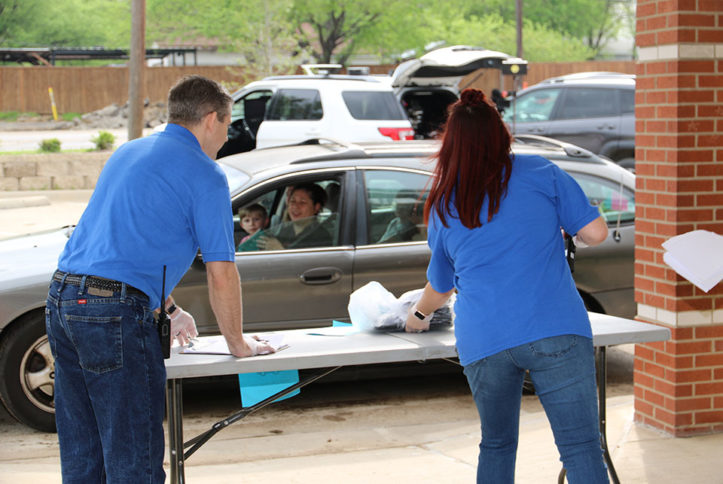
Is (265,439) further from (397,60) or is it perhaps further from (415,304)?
(397,60)

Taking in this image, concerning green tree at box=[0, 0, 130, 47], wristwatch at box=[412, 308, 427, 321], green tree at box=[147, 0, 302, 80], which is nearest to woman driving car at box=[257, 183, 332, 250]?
wristwatch at box=[412, 308, 427, 321]

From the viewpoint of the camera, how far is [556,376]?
10.3 ft

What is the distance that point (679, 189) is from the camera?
4941 mm

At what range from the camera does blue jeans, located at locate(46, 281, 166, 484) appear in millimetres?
3119

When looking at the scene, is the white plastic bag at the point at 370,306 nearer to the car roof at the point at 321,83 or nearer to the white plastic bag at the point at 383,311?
the white plastic bag at the point at 383,311

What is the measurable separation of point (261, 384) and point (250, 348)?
49 centimetres

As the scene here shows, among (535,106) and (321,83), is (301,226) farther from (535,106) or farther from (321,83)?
(535,106)

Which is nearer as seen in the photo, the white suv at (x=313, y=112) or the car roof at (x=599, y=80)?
the white suv at (x=313, y=112)

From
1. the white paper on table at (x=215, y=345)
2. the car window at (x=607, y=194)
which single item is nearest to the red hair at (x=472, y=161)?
the white paper on table at (x=215, y=345)

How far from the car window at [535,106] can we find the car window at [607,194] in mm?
9506

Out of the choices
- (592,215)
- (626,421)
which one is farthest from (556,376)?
(626,421)

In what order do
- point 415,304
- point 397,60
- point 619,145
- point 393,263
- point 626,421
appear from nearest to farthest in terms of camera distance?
point 415,304 → point 626,421 → point 393,263 → point 619,145 → point 397,60

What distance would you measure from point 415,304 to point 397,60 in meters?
39.5

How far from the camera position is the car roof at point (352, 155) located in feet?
20.9
